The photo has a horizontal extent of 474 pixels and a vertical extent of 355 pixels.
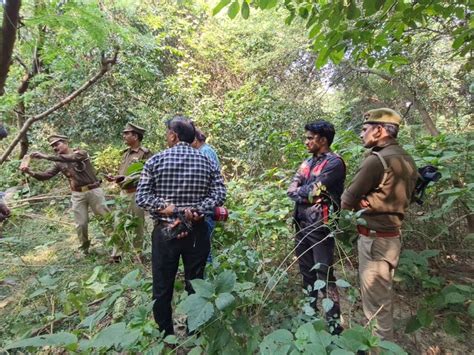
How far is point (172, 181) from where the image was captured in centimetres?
259

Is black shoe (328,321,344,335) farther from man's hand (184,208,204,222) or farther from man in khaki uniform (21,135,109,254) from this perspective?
man in khaki uniform (21,135,109,254)

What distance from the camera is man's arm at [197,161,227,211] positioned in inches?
105

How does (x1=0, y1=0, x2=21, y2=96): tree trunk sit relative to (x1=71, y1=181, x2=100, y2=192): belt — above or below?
above

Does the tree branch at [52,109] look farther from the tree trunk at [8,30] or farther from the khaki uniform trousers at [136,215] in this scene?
the khaki uniform trousers at [136,215]

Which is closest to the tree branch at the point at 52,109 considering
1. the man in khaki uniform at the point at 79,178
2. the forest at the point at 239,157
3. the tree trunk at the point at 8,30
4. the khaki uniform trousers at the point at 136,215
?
the forest at the point at 239,157

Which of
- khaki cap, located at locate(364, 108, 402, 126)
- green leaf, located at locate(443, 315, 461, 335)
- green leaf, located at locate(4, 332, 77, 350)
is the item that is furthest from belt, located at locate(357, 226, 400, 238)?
green leaf, located at locate(4, 332, 77, 350)

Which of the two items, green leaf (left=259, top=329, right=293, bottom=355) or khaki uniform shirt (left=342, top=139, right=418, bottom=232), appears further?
khaki uniform shirt (left=342, top=139, right=418, bottom=232)

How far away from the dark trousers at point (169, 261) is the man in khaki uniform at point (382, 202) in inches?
46.7

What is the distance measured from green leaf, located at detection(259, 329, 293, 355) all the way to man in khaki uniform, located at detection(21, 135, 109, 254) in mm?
3789

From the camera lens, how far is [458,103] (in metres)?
8.01

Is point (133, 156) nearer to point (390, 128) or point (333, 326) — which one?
point (390, 128)

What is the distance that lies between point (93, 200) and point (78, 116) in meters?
6.40

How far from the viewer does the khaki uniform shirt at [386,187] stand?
2379 millimetres


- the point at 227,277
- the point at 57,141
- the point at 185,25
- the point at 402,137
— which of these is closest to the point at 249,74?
the point at 185,25
